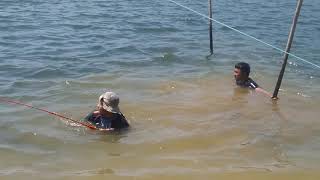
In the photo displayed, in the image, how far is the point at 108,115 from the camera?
730cm

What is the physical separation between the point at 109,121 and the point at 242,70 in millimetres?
3360

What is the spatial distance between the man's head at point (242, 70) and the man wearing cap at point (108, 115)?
2.99 m

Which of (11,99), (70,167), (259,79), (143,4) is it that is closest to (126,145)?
(70,167)

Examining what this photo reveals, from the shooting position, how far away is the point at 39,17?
15.6 metres

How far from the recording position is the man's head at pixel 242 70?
980 centimetres

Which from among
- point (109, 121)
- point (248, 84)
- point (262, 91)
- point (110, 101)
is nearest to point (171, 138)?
point (109, 121)

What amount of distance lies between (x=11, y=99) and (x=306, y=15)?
1244 cm

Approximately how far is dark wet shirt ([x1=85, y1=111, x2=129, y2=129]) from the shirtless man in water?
307cm

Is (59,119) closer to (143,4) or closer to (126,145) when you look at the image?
(126,145)

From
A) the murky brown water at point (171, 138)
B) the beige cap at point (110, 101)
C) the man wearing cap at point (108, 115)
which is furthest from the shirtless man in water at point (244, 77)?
the beige cap at point (110, 101)

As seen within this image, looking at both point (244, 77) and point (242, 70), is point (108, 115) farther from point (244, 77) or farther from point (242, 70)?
point (244, 77)

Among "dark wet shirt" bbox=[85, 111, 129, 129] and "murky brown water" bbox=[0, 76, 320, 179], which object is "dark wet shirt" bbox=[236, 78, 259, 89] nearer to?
"murky brown water" bbox=[0, 76, 320, 179]

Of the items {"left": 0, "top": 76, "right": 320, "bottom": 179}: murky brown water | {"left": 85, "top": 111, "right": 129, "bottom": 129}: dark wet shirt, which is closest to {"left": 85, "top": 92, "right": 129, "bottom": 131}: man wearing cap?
{"left": 85, "top": 111, "right": 129, "bottom": 129}: dark wet shirt

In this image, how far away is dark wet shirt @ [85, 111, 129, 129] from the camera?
735cm
